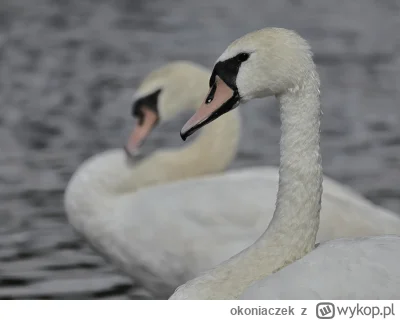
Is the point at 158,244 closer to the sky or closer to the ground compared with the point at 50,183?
closer to the ground

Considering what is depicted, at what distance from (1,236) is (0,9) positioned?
3.38m

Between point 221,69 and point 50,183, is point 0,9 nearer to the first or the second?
point 50,183

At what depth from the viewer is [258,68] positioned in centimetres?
198

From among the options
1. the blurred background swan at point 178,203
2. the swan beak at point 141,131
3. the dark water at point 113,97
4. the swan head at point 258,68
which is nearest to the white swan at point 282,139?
the swan head at point 258,68

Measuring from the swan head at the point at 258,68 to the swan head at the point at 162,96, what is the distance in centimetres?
125

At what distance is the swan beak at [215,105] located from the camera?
2.00 metres

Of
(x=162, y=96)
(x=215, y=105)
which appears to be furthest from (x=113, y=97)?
(x=215, y=105)

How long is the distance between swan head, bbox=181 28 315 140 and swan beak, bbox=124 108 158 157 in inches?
48.6

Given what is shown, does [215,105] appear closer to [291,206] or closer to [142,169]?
[291,206]

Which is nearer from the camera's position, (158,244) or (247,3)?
(158,244)

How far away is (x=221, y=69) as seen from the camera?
6.54 ft

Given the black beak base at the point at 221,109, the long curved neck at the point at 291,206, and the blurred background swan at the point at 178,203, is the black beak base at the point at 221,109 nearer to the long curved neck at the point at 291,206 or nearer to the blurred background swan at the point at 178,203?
the long curved neck at the point at 291,206

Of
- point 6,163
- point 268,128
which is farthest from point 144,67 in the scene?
point 6,163

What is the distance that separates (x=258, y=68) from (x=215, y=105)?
0.11m
